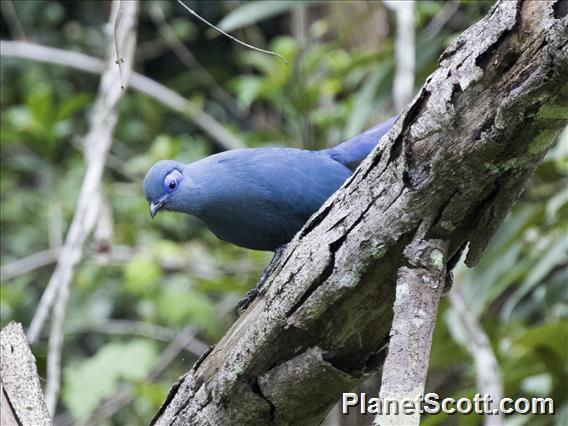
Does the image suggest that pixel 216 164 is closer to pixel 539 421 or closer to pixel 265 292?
pixel 265 292

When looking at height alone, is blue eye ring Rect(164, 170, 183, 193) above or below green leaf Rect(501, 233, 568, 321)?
below

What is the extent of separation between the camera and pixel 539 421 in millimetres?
4039

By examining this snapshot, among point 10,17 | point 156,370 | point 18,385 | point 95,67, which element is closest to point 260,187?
point 18,385

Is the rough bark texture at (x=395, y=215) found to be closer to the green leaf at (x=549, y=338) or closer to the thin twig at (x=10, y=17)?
the green leaf at (x=549, y=338)

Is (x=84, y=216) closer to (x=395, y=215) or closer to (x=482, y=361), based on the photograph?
(x=482, y=361)

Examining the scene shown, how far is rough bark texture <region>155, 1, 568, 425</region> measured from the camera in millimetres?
1718

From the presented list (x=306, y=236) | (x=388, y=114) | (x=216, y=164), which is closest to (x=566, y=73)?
(x=306, y=236)

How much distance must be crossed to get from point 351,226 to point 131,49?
2363 mm

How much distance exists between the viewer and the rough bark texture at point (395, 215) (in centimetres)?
172

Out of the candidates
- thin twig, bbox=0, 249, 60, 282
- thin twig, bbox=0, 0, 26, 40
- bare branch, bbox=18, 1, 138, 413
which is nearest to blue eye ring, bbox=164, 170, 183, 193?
bare branch, bbox=18, 1, 138, 413

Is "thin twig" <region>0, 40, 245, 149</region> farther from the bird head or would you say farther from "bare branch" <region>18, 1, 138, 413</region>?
the bird head

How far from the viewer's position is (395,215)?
6.22 ft

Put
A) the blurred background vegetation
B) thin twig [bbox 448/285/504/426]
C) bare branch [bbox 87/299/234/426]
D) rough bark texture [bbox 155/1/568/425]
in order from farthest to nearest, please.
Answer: bare branch [bbox 87/299/234/426]
the blurred background vegetation
thin twig [bbox 448/285/504/426]
rough bark texture [bbox 155/1/568/425]

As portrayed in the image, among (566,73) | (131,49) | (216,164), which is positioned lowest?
(566,73)
